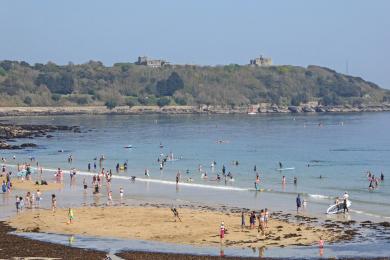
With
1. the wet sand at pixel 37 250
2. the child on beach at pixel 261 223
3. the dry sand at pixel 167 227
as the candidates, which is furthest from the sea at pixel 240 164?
the wet sand at pixel 37 250

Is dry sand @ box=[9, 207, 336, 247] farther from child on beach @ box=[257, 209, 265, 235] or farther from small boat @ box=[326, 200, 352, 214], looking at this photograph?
small boat @ box=[326, 200, 352, 214]

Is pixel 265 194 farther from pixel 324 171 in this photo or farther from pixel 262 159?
pixel 262 159

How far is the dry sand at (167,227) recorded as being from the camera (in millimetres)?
31703

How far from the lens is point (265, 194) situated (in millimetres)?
49156

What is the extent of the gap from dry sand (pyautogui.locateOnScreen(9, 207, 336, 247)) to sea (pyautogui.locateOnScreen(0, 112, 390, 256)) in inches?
206

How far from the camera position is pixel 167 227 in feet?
114

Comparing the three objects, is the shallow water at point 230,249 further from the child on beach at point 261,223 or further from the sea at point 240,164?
the sea at point 240,164

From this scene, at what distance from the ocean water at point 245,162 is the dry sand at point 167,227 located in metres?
5.67

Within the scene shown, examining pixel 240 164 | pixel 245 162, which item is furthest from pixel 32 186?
pixel 245 162

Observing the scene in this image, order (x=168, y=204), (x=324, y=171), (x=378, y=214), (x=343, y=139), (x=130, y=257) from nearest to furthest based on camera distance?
(x=130, y=257) < (x=378, y=214) < (x=168, y=204) < (x=324, y=171) < (x=343, y=139)

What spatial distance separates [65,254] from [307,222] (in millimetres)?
14111

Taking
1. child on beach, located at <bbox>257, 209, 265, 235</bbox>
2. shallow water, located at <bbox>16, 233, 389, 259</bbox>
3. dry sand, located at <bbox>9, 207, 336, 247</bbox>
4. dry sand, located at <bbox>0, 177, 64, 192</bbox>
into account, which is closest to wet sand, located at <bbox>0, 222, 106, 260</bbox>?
shallow water, located at <bbox>16, 233, 389, 259</bbox>

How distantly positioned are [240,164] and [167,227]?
127 ft

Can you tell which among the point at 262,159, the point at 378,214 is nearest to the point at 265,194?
the point at 378,214
